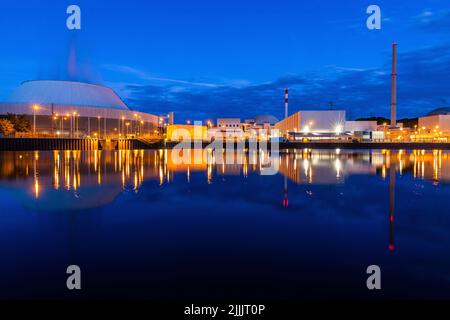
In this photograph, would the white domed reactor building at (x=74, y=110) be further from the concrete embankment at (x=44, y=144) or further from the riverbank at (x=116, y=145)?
the concrete embankment at (x=44, y=144)

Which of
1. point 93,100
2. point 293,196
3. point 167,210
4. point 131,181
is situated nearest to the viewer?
point 167,210

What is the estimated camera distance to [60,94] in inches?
2340

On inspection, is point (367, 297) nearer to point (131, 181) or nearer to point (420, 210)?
point (420, 210)

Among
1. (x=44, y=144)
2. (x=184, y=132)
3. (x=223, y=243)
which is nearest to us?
(x=223, y=243)

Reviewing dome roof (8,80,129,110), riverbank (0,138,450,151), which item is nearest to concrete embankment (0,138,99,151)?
riverbank (0,138,450,151)

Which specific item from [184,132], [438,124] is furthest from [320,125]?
[438,124]

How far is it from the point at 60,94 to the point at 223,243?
205 ft

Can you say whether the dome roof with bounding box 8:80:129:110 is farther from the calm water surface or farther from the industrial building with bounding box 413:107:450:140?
the industrial building with bounding box 413:107:450:140

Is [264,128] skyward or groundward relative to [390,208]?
skyward

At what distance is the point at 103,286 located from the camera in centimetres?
394

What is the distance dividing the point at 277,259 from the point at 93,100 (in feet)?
206

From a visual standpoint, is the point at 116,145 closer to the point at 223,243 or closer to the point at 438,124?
the point at 223,243
